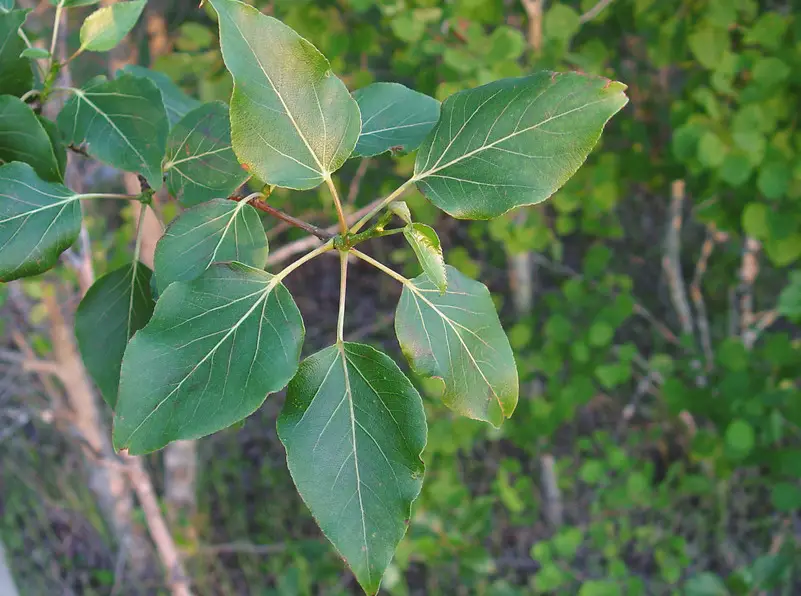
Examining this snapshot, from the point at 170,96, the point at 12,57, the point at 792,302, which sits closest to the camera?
the point at 12,57

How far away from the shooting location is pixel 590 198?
1.64m

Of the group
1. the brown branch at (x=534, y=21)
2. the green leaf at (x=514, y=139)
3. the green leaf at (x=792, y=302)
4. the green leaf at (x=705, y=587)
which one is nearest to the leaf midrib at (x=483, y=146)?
the green leaf at (x=514, y=139)

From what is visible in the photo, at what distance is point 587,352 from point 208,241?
4.59 ft

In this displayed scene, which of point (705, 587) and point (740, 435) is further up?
point (740, 435)

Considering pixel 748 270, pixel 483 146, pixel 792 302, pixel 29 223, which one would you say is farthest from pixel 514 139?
pixel 748 270

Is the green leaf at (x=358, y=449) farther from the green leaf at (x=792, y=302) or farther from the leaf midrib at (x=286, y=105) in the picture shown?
the green leaf at (x=792, y=302)

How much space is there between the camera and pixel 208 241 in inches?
18.3

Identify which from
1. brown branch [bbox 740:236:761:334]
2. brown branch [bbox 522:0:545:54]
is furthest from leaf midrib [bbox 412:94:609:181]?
brown branch [bbox 740:236:761:334]

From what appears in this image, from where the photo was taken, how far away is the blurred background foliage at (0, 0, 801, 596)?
137cm

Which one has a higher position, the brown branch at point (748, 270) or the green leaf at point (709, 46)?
the green leaf at point (709, 46)

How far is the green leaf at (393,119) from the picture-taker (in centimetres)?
52

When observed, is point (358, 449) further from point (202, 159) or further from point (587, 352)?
point (587, 352)

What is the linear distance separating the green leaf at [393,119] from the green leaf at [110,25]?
21 centimetres

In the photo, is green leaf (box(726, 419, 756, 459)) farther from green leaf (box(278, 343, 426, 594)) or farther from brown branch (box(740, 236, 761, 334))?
green leaf (box(278, 343, 426, 594))
